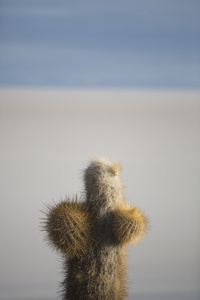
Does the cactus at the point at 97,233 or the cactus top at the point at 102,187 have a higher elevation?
the cactus top at the point at 102,187

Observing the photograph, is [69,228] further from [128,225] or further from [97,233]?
[128,225]

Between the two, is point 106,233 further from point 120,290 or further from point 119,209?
point 120,290

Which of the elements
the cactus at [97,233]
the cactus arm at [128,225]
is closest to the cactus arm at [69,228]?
the cactus at [97,233]

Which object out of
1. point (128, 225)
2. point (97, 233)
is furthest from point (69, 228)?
point (128, 225)

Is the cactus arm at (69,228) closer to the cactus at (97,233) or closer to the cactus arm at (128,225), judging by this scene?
the cactus at (97,233)

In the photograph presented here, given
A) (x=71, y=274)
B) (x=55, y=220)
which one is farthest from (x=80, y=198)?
(x=71, y=274)
